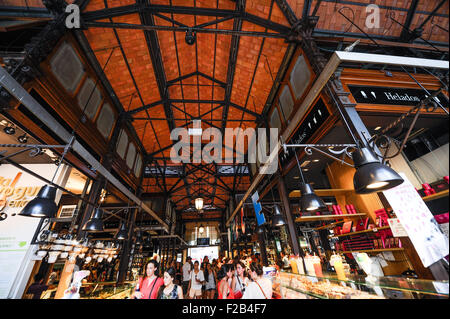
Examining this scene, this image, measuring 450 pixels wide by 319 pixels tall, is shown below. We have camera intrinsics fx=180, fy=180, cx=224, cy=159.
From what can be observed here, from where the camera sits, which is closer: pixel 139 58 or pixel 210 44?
pixel 139 58

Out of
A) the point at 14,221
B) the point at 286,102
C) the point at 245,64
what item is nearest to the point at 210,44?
the point at 245,64

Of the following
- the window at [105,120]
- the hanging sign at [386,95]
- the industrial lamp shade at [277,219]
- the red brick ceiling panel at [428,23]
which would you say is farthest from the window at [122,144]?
the red brick ceiling panel at [428,23]

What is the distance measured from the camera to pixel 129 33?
17.8ft

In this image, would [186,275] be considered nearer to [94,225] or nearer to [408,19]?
[94,225]

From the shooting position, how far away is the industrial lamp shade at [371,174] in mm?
1863

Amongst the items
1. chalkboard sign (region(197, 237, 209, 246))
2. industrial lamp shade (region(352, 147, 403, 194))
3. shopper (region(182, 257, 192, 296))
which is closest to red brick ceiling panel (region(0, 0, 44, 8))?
industrial lamp shade (region(352, 147, 403, 194))

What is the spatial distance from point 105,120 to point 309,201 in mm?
6818

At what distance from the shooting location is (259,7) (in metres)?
5.02

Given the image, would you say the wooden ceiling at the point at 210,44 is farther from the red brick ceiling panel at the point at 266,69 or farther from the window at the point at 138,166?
the window at the point at 138,166

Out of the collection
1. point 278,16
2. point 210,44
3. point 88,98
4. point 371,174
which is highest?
point 210,44

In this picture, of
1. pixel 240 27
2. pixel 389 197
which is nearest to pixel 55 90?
pixel 240 27

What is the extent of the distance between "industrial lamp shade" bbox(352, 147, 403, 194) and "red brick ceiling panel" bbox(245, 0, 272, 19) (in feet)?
16.2
